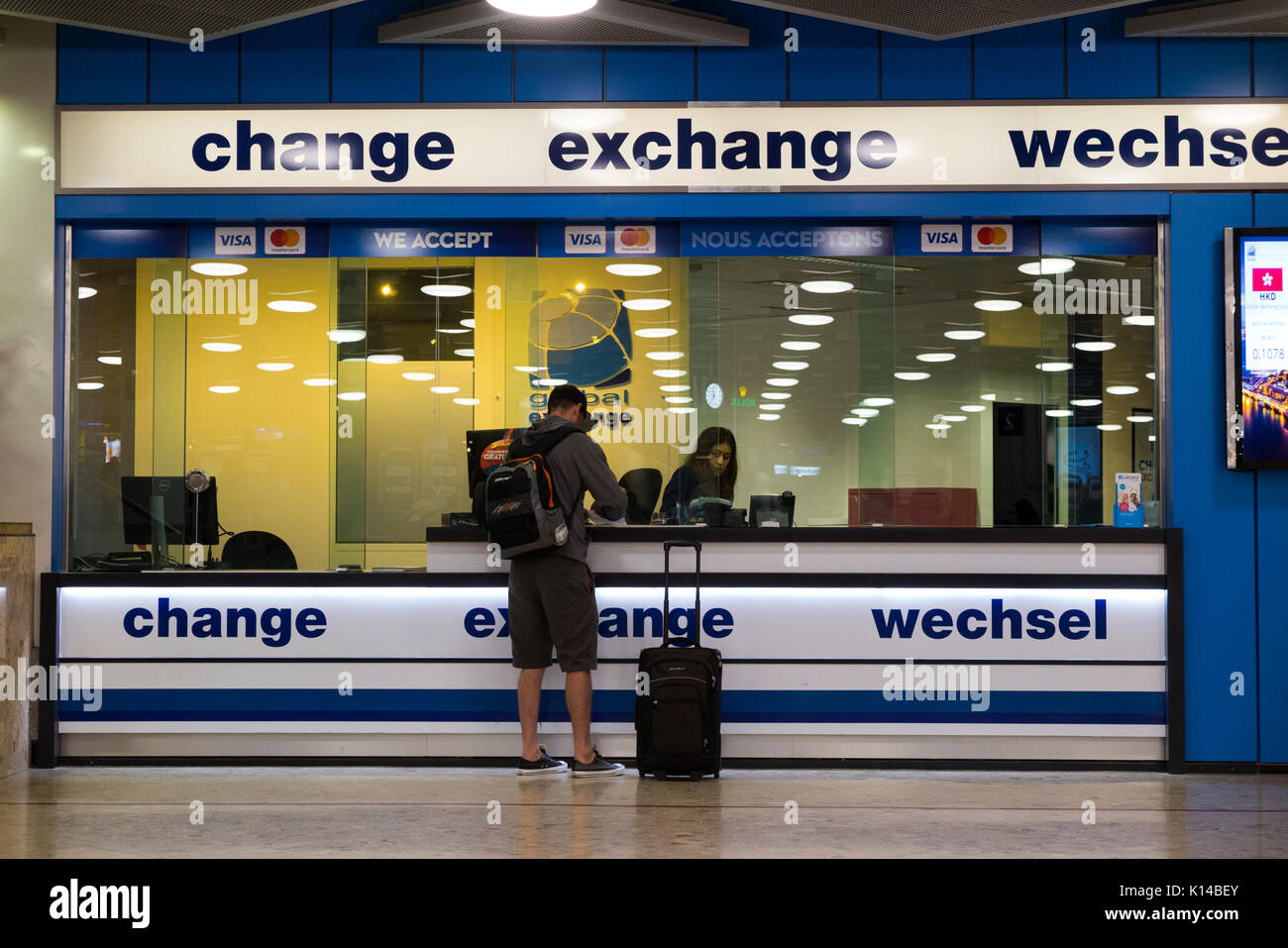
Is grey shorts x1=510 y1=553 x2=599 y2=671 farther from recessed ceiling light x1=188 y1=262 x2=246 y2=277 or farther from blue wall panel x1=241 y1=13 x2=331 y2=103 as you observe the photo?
recessed ceiling light x1=188 y1=262 x2=246 y2=277

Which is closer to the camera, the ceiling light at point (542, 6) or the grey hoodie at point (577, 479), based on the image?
the ceiling light at point (542, 6)

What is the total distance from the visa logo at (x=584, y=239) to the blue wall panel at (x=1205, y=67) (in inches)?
113

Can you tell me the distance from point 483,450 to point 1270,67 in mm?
4250

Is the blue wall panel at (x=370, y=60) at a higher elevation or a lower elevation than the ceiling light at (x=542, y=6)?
higher

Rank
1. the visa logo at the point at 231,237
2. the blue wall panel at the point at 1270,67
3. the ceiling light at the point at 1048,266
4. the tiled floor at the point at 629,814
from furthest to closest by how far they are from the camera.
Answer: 1. the ceiling light at the point at 1048,266
2. the visa logo at the point at 231,237
3. the blue wall panel at the point at 1270,67
4. the tiled floor at the point at 629,814

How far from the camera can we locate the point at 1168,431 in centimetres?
611

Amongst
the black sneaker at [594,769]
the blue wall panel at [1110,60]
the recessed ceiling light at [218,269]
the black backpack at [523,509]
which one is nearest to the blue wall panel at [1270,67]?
the blue wall panel at [1110,60]

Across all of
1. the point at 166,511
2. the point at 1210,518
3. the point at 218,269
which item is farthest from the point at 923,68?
the point at 166,511

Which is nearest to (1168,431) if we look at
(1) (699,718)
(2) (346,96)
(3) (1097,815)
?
(3) (1097,815)

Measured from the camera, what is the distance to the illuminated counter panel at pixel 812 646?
233 inches

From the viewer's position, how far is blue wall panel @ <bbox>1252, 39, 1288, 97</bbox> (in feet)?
20.2

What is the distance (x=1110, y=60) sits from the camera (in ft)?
20.5

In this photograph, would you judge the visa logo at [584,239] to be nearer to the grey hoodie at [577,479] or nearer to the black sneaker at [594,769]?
the grey hoodie at [577,479]
